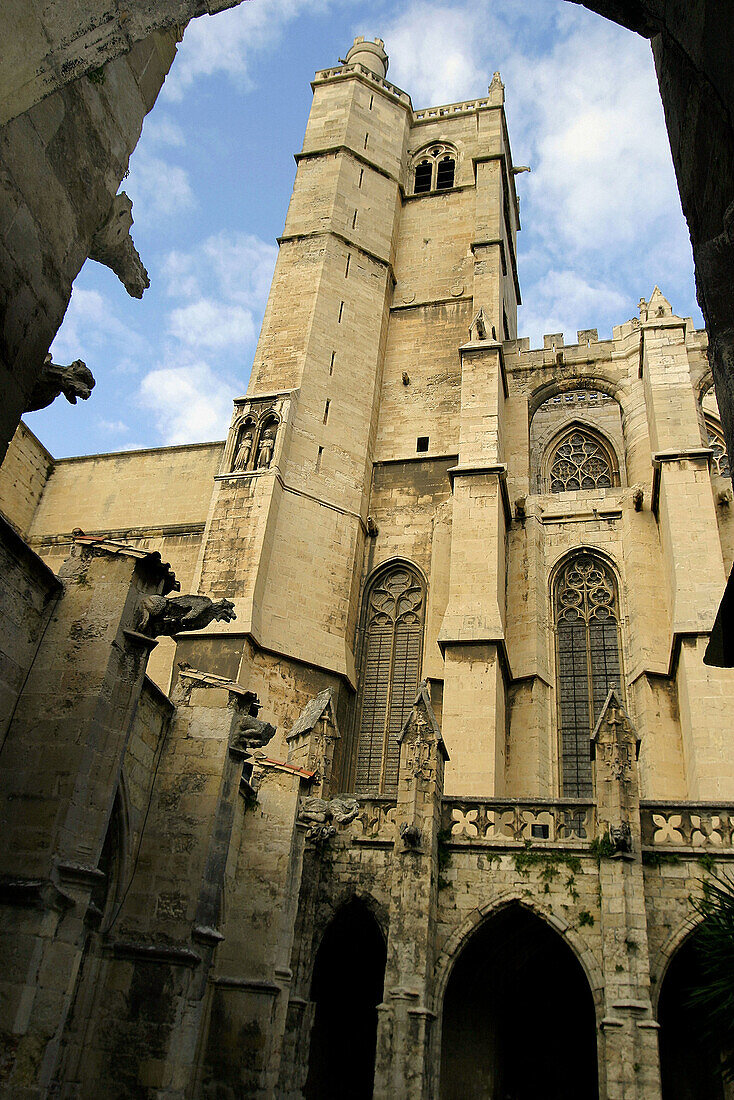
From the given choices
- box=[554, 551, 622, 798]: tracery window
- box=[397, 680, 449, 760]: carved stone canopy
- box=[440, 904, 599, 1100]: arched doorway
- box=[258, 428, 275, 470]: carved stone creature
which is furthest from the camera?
box=[258, 428, 275, 470]: carved stone creature

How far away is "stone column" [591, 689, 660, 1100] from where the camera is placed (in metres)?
9.25

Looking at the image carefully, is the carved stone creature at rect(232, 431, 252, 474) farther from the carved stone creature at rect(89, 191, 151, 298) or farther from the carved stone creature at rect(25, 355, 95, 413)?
the carved stone creature at rect(25, 355, 95, 413)

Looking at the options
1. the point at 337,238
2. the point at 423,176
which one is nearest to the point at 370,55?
the point at 423,176

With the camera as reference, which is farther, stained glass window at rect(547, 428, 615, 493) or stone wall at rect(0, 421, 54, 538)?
stone wall at rect(0, 421, 54, 538)

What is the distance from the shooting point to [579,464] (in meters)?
18.4

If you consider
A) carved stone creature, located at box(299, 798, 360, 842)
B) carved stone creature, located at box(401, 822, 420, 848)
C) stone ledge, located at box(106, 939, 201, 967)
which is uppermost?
carved stone creature, located at box(299, 798, 360, 842)

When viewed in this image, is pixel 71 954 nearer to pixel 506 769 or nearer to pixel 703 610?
pixel 506 769

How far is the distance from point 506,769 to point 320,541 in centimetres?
515

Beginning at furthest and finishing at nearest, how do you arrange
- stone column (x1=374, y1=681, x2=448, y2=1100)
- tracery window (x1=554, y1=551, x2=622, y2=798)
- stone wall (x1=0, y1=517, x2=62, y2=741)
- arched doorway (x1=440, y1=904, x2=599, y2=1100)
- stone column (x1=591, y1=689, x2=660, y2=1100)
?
tracery window (x1=554, y1=551, x2=622, y2=798) < arched doorway (x1=440, y1=904, x2=599, y2=1100) < stone column (x1=374, y1=681, x2=448, y2=1100) < stone column (x1=591, y1=689, x2=660, y2=1100) < stone wall (x1=0, y1=517, x2=62, y2=741)

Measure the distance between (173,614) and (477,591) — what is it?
819cm

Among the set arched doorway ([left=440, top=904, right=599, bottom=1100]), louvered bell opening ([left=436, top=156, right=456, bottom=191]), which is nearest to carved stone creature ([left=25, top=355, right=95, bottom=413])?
arched doorway ([left=440, top=904, right=599, bottom=1100])

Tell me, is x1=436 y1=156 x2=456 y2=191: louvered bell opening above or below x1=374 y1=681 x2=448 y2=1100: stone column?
above

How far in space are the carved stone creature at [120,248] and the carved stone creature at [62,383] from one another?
42cm

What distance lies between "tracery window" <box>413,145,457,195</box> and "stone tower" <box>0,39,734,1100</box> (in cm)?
26
